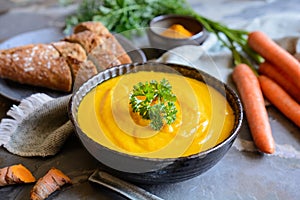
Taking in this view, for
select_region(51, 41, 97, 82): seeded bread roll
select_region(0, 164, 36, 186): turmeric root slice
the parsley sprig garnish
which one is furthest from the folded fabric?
the parsley sprig garnish

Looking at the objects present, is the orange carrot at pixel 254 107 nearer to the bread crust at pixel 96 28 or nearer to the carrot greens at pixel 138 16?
the carrot greens at pixel 138 16

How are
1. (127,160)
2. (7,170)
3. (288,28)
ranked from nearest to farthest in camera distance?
(127,160) < (7,170) < (288,28)

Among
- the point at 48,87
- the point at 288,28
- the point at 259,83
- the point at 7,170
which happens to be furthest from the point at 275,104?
the point at 7,170

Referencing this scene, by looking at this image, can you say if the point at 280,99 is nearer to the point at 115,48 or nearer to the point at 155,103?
the point at 155,103

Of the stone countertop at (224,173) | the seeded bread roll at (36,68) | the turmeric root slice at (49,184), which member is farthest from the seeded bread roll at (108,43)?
the turmeric root slice at (49,184)

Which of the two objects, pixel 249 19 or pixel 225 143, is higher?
pixel 225 143

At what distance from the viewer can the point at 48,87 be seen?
2.35 m

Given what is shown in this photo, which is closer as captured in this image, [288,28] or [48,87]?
[48,87]

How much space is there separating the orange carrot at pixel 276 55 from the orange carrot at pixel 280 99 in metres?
0.09

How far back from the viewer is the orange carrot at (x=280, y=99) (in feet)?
7.09

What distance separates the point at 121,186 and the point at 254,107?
2.74 feet

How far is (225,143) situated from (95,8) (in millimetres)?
1818

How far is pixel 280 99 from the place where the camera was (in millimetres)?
2246

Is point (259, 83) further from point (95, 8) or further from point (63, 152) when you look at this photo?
point (95, 8)
